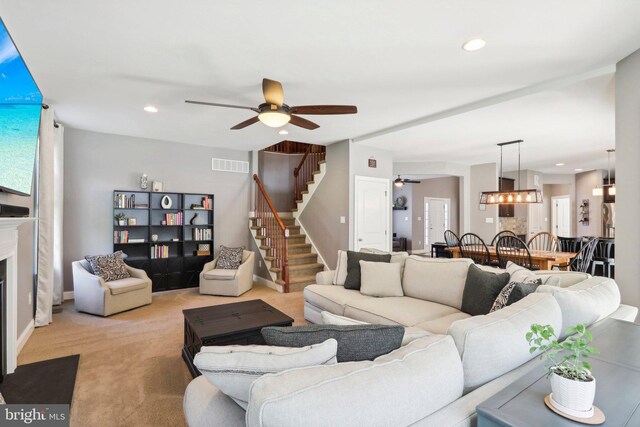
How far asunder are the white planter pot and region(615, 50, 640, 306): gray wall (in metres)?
2.29

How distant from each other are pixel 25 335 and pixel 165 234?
2624mm

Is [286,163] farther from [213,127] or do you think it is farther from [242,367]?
[242,367]

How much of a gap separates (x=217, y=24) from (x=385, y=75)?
1.58m

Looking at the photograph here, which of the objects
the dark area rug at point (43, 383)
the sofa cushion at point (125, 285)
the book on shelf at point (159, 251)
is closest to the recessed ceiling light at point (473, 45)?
the dark area rug at point (43, 383)

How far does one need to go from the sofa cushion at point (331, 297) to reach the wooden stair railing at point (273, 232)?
1.74 m

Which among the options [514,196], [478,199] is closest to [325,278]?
[514,196]

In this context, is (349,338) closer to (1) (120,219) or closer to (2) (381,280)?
(2) (381,280)

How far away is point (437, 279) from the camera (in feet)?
10.5

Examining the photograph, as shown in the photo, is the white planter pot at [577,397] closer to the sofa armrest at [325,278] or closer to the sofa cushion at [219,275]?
the sofa armrest at [325,278]

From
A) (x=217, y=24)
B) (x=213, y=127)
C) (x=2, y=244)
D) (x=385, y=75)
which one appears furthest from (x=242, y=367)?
(x=213, y=127)

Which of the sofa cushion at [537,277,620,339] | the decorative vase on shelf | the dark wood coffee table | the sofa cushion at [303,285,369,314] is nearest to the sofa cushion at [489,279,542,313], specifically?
the sofa cushion at [537,277,620,339]

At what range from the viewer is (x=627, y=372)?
4.30 ft

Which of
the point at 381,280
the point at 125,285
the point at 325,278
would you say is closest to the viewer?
the point at 381,280

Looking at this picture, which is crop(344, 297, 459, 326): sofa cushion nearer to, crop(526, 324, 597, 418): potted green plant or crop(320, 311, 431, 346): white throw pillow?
crop(320, 311, 431, 346): white throw pillow
